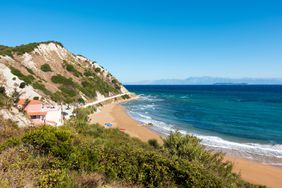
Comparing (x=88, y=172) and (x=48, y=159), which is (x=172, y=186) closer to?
(x=88, y=172)

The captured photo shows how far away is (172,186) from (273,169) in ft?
65.2

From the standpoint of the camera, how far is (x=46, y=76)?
200ft

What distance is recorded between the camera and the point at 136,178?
7.54 metres

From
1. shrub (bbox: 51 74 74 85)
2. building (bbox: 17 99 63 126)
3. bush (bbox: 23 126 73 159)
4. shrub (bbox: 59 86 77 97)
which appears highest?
shrub (bbox: 51 74 74 85)

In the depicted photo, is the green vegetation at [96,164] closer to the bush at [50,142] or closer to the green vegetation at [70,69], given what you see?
the bush at [50,142]

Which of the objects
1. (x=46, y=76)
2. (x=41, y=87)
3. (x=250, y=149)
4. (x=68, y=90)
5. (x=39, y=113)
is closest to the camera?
(x=250, y=149)

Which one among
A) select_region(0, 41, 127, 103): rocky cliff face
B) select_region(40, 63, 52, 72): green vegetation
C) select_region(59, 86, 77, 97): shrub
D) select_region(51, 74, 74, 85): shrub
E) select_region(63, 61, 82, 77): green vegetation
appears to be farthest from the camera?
select_region(63, 61, 82, 77): green vegetation

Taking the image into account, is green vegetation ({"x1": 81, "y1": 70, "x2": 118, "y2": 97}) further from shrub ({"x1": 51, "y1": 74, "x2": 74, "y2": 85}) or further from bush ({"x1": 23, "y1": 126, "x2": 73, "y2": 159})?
bush ({"x1": 23, "y1": 126, "x2": 73, "y2": 159})

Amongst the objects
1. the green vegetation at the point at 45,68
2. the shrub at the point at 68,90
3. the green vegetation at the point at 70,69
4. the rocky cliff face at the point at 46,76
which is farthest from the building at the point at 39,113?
the green vegetation at the point at 70,69

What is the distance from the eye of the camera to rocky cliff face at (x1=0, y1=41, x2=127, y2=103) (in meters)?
43.9

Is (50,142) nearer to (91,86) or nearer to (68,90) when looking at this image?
(68,90)

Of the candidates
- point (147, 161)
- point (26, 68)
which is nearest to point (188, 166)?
point (147, 161)

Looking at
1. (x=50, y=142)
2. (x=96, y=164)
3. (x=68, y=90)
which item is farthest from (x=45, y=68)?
(x=96, y=164)

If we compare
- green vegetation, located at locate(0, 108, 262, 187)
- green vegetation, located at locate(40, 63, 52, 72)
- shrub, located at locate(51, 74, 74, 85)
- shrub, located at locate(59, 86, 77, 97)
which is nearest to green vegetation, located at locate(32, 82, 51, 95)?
shrub, located at locate(59, 86, 77, 97)
